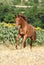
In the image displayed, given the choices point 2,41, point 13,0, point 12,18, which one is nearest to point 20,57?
point 2,41

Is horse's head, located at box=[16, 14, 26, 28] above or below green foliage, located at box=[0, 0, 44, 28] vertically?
above

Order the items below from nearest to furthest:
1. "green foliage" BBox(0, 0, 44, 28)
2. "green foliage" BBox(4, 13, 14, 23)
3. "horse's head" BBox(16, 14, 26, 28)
→ 1. "horse's head" BBox(16, 14, 26, 28)
2. "green foliage" BBox(4, 13, 14, 23)
3. "green foliage" BBox(0, 0, 44, 28)

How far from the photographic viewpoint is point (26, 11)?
33.1 metres

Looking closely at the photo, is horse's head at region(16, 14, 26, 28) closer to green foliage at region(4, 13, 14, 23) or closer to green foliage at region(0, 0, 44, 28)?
green foliage at region(4, 13, 14, 23)

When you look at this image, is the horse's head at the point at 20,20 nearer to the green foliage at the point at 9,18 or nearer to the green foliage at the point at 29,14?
the green foliage at the point at 9,18

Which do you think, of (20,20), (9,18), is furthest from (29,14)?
(20,20)

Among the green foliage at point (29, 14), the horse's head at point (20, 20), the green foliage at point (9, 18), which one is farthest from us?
the green foliage at point (29, 14)

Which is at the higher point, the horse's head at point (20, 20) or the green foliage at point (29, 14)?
the horse's head at point (20, 20)

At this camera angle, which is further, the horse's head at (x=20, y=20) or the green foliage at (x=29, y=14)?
the green foliage at (x=29, y=14)

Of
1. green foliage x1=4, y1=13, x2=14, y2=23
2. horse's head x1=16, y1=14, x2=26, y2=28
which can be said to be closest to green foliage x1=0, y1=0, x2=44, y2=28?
green foliage x1=4, y1=13, x2=14, y2=23

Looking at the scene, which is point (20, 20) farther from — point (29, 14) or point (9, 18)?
point (29, 14)

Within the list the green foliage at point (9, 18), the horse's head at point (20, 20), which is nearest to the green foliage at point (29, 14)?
the green foliage at point (9, 18)

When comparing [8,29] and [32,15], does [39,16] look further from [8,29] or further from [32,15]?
[8,29]

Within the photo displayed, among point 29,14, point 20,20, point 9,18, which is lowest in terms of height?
point 29,14
